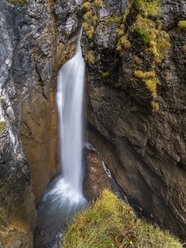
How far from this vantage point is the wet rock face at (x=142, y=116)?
4223 millimetres

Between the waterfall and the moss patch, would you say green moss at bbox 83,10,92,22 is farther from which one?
the moss patch

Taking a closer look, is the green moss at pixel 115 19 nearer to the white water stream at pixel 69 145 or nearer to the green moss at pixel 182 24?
the white water stream at pixel 69 145

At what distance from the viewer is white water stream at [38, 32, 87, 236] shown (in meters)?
7.05

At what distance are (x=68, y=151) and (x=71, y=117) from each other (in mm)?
2225

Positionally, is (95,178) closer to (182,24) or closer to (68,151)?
→ (68,151)

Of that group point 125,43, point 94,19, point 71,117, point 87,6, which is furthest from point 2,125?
point 87,6

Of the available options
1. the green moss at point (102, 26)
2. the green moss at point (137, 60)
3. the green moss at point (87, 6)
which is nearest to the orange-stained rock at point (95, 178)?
the green moss at point (137, 60)

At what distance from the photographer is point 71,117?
808 centimetres

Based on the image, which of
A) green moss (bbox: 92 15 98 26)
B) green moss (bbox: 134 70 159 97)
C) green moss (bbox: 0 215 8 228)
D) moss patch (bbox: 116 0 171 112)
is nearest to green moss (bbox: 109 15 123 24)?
green moss (bbox: 92 15 98 26)

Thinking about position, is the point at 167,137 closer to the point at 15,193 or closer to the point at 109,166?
the point at 109,166

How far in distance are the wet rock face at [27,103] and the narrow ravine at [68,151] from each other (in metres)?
0.51

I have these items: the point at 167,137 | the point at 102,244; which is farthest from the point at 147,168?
the point at 102,244

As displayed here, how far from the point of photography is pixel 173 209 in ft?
16.8

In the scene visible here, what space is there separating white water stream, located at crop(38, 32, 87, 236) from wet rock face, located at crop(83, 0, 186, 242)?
2.79 ft
